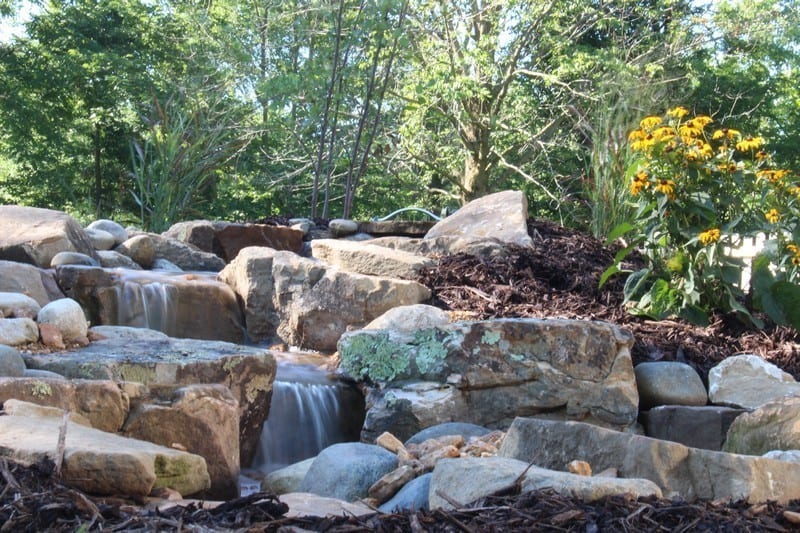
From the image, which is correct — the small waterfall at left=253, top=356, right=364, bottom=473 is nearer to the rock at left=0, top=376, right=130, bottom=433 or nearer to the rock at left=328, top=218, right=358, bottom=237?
the rock at left=0, top=376, right=130, bottom=433

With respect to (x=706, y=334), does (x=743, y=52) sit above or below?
above

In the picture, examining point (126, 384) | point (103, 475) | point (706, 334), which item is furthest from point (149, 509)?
point (706, 334)

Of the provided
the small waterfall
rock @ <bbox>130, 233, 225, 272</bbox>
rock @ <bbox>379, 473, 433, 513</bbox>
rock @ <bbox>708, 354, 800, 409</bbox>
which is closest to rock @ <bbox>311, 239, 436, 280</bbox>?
the small waterfall

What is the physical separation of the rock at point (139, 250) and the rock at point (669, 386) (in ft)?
14.4

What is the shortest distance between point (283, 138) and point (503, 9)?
435 cm

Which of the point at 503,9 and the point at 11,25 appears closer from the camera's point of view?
the point at 503,9

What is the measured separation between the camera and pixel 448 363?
4691mm

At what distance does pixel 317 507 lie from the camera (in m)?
2.07

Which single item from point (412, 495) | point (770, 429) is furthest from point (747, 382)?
point (412, 495)

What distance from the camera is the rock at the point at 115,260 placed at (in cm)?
681

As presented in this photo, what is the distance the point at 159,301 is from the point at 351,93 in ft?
25.2

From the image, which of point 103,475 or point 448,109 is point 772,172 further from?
point 448,109

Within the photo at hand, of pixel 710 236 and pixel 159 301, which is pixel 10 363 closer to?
pixel 159 301

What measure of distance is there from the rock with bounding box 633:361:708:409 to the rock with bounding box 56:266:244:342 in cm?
290
